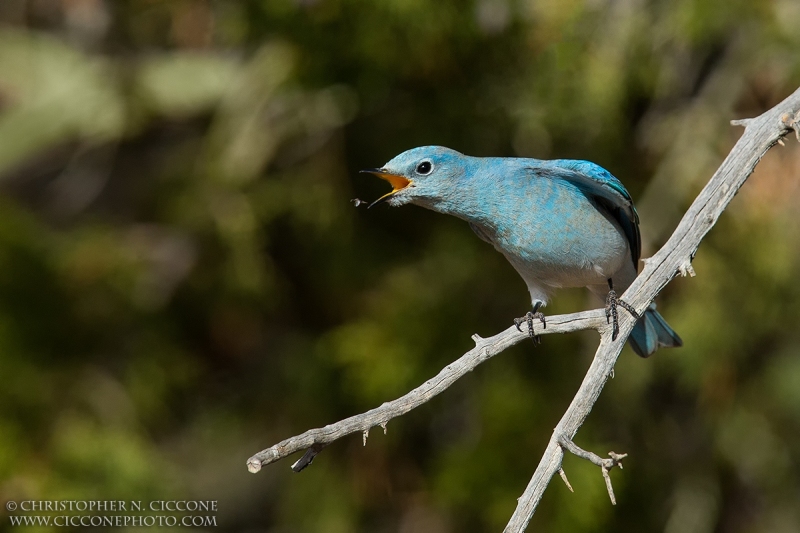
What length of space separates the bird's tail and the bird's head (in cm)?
132

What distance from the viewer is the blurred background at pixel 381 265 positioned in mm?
5969

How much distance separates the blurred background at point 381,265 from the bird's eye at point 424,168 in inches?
72.5

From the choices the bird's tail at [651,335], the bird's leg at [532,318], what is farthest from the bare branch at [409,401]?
the bird's tail at [651,335]

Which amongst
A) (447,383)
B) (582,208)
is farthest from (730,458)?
(447,383)

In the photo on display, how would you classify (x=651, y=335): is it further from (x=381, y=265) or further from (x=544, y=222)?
(x=381, y=265)

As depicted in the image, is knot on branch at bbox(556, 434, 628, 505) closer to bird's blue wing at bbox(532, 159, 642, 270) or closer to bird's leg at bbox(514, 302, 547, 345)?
bird's leg at bbox(514, 302, 547, 345)

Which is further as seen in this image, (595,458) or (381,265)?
(381,265)

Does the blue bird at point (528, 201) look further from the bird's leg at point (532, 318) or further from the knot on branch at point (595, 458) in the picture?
the knot on branch at point (595, 458)

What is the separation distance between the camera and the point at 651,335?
4.90 m

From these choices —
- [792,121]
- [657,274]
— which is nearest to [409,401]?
[657,274]

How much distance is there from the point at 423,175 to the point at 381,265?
249cm

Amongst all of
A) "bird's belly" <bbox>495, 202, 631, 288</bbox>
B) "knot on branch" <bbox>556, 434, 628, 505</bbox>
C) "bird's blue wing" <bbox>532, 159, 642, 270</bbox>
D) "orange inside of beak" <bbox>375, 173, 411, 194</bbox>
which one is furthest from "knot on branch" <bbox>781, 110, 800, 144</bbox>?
"orange inside of beak" <bbox>375, 173, 411, 194</bbox>

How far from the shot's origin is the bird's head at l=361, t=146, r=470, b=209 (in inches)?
170

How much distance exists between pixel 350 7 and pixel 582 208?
2.29 meters
